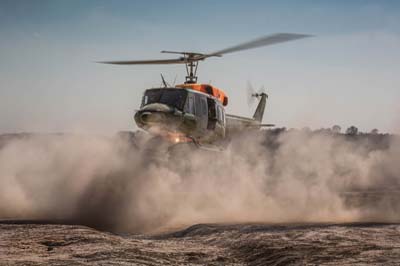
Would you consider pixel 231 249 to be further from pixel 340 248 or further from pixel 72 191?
pixel 72 191

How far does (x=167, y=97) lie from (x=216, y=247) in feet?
20.6

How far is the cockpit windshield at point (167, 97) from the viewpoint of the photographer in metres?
16.1

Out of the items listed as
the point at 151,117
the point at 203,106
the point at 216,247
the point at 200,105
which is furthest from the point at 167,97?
the point at 216,247

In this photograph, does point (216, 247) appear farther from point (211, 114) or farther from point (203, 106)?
point (211, 114)

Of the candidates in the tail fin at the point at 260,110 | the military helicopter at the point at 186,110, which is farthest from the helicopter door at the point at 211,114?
the tail fin at the point at 260,110

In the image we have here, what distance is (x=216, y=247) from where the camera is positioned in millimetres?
11250

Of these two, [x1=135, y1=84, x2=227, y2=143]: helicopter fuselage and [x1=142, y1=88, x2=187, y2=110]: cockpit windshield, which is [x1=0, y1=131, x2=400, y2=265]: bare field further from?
[x1=142, y1=88, x2=187, y2=110]: cockpit windshield

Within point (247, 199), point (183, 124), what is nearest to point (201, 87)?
point (183, 124)

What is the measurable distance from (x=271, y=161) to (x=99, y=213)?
1032 centimetres

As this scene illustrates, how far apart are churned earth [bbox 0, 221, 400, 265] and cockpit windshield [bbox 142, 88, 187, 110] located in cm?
451

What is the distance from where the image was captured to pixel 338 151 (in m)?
25.3

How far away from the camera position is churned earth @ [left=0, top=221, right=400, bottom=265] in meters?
9.24

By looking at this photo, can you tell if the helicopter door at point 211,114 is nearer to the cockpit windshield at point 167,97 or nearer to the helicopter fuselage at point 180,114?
the helicopter fuselage at point 180,114

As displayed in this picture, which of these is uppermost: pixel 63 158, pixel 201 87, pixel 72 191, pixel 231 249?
pixel 201 87
